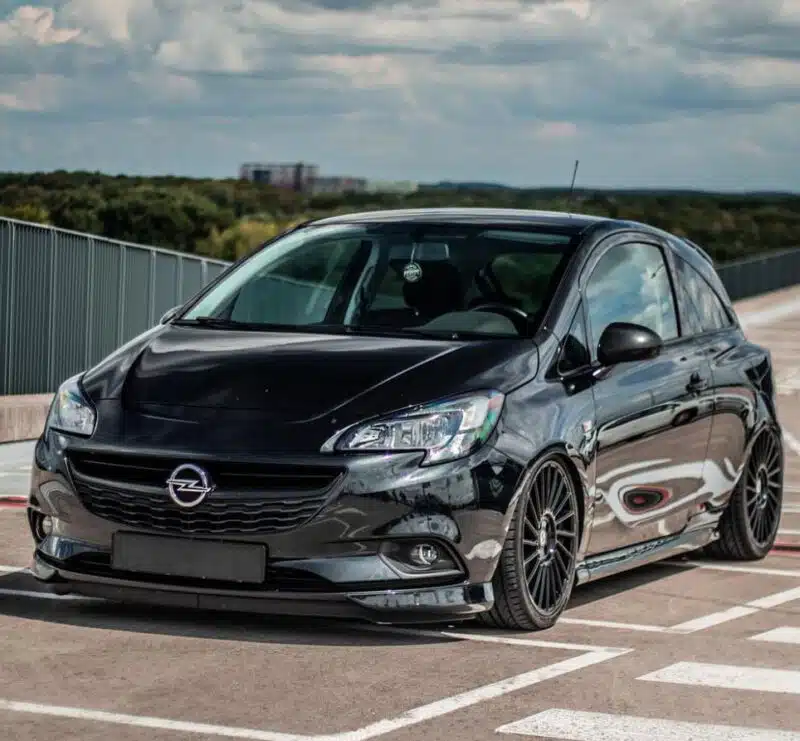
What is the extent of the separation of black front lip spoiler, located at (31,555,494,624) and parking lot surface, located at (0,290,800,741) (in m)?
0.13

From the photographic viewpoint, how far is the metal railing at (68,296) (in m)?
21.3

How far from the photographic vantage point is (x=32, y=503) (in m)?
8.48

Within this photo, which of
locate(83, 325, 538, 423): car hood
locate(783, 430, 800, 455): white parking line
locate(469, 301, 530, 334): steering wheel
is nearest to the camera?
locate(83, 325, 538, 423): car hood

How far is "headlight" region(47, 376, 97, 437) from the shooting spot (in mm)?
8250

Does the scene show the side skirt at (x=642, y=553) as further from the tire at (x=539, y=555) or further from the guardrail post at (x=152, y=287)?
the guardrail post at (x=152, y=287)

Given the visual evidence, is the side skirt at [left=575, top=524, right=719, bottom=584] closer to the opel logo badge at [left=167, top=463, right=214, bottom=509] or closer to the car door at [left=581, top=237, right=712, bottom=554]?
the car door at [left=581, top=237, right=712, bottom=554]

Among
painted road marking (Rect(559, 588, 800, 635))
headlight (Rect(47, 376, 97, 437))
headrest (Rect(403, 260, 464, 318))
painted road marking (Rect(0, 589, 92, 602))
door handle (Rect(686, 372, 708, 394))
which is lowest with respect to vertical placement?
painted road marking (Rect(559, 588, 800, 635))

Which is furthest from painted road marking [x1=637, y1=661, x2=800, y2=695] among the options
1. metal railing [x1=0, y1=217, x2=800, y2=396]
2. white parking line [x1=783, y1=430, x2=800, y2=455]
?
metal railing [x1=0, y1=217, x2=800, y2=396]

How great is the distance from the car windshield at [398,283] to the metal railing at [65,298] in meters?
11.3

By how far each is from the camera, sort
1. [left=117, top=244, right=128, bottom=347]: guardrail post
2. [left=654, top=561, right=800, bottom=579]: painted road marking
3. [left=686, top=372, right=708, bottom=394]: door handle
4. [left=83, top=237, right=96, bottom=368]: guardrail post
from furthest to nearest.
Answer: [left=117, top=244, right=128, bottom=347]: guardrail post, [left=83, top=237, right=96, bottom=368]: guardrail post, [left=654, top=561, right=800, bottom=579]: painted road marking, [left=686, top=372, right=708, bottom=394]: door handle

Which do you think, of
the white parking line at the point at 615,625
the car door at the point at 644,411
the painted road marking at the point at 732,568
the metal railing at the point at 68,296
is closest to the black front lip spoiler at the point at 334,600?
the white parking line at the point at 615,625

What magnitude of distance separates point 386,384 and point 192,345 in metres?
0.97

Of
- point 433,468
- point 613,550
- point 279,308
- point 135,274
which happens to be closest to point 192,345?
point 279,308

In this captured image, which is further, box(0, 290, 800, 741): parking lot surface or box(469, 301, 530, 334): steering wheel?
box(469, 301, 530, 334): steering wheel
